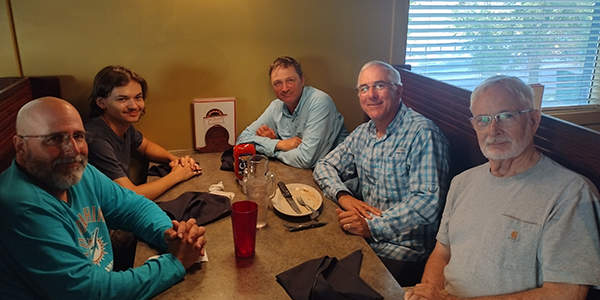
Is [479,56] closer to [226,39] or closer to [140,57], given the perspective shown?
[226,39]

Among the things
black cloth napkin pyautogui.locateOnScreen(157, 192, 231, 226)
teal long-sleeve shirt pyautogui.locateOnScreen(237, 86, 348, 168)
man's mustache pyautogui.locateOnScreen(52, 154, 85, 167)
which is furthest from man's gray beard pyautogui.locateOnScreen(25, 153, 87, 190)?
teal long-sleeve shirt pyautogui.locateOnScreen(237, 86, 348, 168)

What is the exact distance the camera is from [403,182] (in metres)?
1.78

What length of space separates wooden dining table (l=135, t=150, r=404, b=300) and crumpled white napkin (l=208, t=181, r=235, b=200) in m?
0.20

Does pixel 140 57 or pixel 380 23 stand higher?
pixel 380 23

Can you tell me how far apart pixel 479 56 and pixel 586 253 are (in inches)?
86.9

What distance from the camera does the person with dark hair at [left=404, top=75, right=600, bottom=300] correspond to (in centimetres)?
110

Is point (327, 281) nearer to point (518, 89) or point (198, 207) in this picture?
point (198, 207)

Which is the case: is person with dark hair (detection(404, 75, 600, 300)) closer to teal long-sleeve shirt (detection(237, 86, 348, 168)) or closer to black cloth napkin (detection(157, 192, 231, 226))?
black cloth napkin (detection(157, 192, 231, 226))

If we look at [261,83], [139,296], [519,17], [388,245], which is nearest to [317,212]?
[388,245]

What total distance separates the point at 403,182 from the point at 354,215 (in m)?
0.40

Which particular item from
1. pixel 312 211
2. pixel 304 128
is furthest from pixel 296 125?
pixel 312 211

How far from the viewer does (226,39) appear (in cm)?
242

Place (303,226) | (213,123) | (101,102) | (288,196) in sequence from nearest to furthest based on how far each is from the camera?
(303,226) → (288,196) → (101,102) → (213,123)

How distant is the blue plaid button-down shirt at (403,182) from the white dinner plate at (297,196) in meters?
0.12
